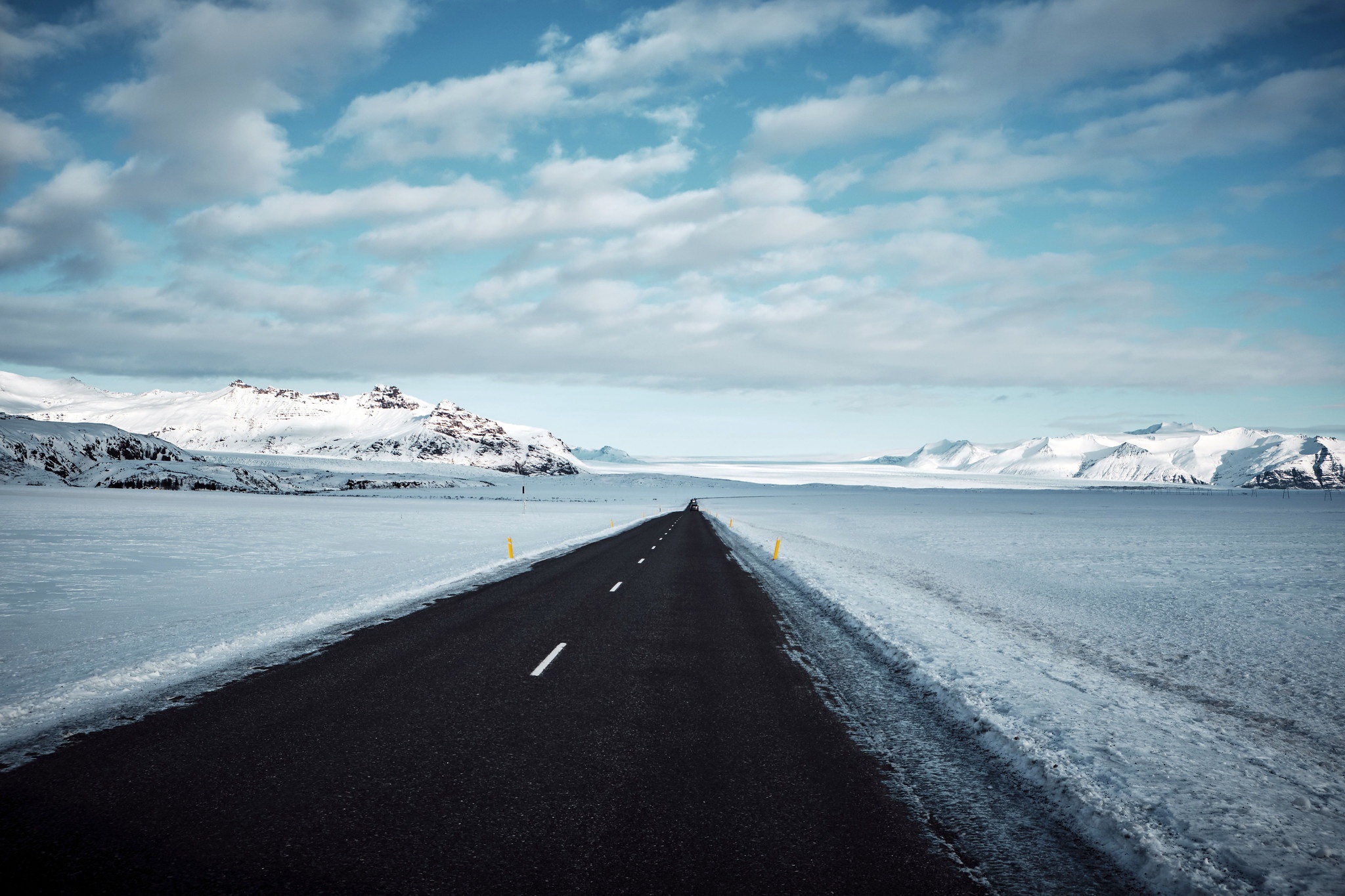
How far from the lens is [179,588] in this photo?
15.1 m

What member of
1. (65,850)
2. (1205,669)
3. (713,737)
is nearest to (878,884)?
(713,737)

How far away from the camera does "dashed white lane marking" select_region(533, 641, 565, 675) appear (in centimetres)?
818

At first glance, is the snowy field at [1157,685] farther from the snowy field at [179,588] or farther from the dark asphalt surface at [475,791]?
Answer: the snowy field at [179,588]

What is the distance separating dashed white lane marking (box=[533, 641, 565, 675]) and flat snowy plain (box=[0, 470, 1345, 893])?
11.4ft

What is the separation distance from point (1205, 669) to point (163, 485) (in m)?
111

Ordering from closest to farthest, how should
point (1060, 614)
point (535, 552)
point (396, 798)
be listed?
point (396, 798)
point (1060, 614)
point (535, 552)

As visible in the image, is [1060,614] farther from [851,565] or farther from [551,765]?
[551,765]

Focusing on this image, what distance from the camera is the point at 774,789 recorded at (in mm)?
4910

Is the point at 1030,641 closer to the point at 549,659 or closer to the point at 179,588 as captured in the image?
the point at 549,659

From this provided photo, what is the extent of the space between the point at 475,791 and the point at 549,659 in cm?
399

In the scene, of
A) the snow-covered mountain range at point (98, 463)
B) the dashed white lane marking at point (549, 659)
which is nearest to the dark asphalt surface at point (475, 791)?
the dashed white lane marking at point (549, 659)

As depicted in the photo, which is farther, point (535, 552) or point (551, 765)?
point (535, 552)

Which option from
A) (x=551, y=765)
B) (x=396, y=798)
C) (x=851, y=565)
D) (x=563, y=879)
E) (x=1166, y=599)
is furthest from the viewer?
(x=851, y=565)

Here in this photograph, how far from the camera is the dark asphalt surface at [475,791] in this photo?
3.77m
